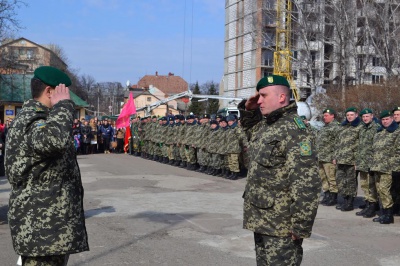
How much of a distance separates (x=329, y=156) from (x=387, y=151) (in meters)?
2.07

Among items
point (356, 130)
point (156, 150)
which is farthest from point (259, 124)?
point (156, 150)

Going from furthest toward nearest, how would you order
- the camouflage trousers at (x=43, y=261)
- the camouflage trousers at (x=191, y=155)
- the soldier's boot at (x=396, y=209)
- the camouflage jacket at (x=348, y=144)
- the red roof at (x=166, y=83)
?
A: the red roof at (x=166, y=83), the camouflage trousers at (x=191, y=155), the camouflage jacket at (x=348, y=144), the soldier's boot at (x=396, y=209), the camouflage trousers at (x=43, y=261)

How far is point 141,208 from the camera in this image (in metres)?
10.2

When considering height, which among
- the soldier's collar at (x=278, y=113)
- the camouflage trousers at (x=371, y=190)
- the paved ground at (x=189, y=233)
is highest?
the soldier's collar at (x=278, y=113)

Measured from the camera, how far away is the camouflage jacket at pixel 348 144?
1026cm

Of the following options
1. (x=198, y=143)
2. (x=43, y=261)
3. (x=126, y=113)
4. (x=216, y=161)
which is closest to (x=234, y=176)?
(x=216, y=161)

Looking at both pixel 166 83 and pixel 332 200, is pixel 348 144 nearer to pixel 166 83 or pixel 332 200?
pixel 332 200

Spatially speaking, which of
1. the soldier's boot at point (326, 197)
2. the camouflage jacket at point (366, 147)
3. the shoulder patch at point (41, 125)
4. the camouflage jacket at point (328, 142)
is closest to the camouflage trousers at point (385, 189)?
the camouflage jacket at point (366, 147)

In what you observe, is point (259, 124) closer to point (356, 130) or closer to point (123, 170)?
point (356, 130)

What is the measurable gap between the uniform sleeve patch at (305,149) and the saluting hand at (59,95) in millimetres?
1771

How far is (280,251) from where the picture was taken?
3.89 metres

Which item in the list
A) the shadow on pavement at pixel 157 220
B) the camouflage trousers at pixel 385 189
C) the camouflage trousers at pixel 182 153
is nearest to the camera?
the shadow on pavement at pixel 157 220

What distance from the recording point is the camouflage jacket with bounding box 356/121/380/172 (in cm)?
972

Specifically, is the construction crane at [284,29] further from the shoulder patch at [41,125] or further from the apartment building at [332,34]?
the shoulder patch at [41,125]
